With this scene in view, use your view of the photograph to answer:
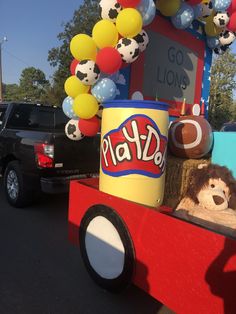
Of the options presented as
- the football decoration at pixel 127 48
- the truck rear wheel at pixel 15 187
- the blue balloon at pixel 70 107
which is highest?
the football decoration at pixel 127 48

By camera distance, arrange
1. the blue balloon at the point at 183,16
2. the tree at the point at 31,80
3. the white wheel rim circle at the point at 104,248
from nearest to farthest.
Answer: the white wheel rim circle at the point at 104,248
the blue balloon at the point at 183,16
the tree at the point at 31,80

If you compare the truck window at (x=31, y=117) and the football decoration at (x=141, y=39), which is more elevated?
the football decoration at (x=141, y=39)

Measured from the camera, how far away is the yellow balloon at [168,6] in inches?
154

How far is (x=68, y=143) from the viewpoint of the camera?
5004 mm

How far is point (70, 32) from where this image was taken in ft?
76.6

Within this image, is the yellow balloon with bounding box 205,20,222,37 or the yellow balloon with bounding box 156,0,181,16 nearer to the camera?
the yellow balloon with bounding box 156,0,181,16

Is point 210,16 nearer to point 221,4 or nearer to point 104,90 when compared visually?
point 221,4

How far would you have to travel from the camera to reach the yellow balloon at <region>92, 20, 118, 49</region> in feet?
11.1

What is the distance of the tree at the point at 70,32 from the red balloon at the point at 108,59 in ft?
59.4

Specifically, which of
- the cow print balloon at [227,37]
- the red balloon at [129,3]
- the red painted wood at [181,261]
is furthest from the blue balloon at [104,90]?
the cow print balloon at [227,37]

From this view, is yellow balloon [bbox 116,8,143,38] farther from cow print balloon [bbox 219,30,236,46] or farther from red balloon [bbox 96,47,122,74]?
cow print balloon [bbox 219,30,236,46]

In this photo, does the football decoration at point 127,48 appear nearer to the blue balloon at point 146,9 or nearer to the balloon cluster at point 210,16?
the blue balloon at point 146,9

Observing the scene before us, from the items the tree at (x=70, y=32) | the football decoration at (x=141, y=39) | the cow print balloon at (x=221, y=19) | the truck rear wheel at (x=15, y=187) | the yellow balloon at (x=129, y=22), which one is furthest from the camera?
the tree at (x=70, y=32)

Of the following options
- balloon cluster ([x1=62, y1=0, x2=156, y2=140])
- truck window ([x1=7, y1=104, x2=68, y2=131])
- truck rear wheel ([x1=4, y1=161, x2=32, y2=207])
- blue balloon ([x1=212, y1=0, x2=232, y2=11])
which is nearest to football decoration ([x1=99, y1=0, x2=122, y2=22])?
balloon cluster ([x1=62, y1=0, x2=156, y2=140])
